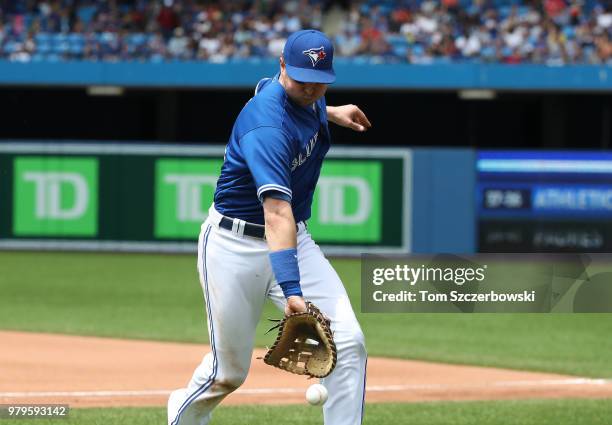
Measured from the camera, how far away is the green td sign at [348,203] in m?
20.2

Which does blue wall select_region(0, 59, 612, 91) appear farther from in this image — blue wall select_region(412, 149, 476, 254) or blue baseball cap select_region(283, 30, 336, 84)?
blue baseball cap select_region(283, 30, 336, 84)

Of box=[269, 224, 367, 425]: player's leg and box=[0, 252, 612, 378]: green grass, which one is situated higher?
box=[269, 224, 367, 425]: player's leg

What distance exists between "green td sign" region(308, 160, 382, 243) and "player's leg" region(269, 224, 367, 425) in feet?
48.0

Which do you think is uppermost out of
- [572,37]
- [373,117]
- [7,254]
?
[572,37]

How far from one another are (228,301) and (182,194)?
1506 centimetres

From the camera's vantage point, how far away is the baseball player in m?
5.04

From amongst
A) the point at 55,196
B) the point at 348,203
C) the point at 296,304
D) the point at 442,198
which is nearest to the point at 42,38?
the point at 55,196

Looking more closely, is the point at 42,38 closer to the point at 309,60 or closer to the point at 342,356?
the point at 309,60

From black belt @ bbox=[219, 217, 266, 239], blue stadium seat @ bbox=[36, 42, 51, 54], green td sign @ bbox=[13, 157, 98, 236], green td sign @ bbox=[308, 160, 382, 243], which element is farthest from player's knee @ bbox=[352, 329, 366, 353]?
blue stadium seat @ bbox=[36, 42, 51, 54]

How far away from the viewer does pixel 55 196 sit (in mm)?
20266

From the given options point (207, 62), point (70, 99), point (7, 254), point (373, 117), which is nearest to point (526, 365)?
point (7, 254)

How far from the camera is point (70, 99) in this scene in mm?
25984

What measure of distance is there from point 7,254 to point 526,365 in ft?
39.0

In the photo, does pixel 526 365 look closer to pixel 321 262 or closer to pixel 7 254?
pixel 321 262
